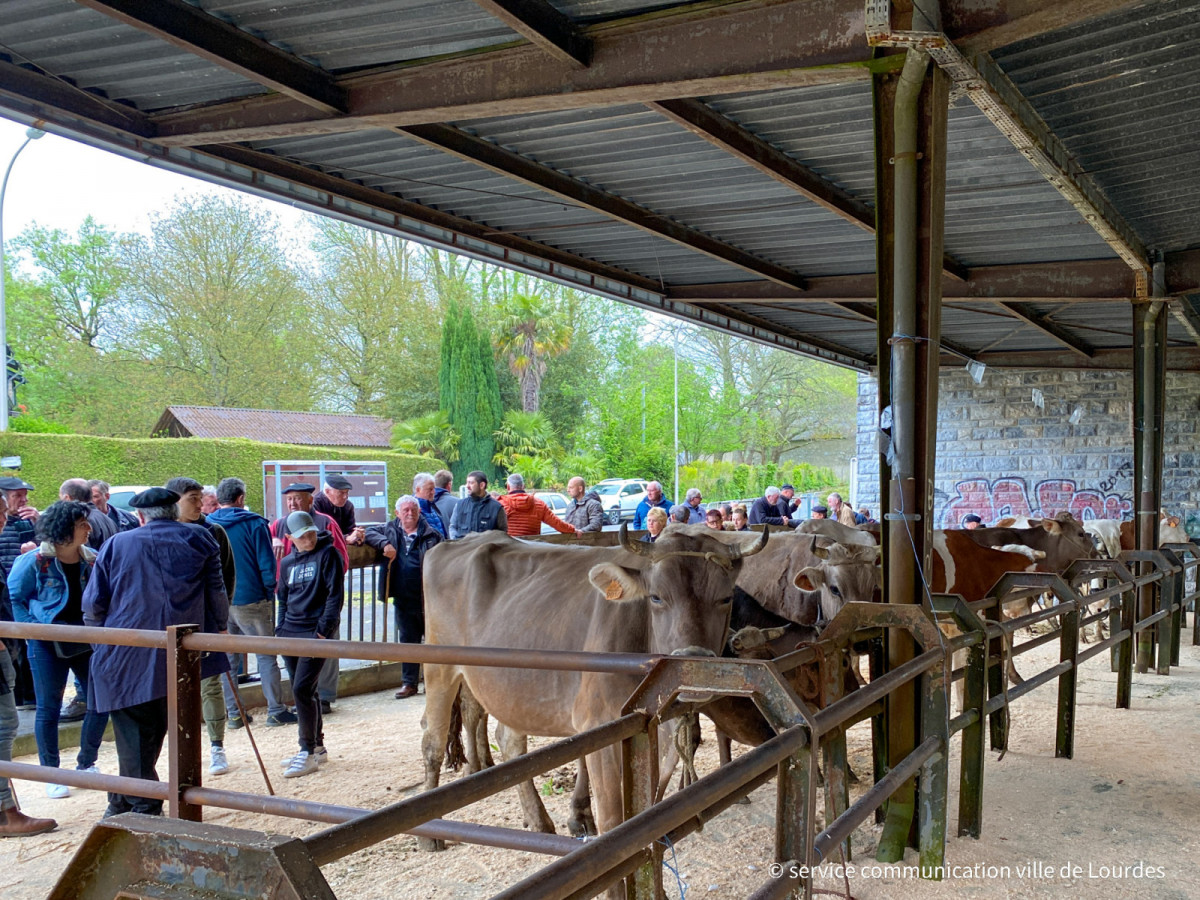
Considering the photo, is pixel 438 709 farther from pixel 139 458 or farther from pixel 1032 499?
pixel 139 458

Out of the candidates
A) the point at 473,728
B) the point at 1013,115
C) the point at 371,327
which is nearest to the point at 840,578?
the point at 473,728

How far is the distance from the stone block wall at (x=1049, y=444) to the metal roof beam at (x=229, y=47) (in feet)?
44.3

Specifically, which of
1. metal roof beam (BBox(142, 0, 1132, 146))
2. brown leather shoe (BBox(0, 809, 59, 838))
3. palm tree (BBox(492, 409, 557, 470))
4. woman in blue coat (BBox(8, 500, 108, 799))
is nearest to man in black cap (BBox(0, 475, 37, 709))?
woman in blue coat (BBox(8, 500, 108, 799))

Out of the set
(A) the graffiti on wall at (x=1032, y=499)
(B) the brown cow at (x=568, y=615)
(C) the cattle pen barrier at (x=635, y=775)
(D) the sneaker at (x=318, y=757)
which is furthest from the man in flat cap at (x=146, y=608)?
(A) the graffiti on wall at (x=1032, y=499)

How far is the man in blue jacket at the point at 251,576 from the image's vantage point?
25.4 feet

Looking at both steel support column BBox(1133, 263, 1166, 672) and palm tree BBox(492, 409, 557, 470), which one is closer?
steel support column BBox(1133, 263, 1166, 672)

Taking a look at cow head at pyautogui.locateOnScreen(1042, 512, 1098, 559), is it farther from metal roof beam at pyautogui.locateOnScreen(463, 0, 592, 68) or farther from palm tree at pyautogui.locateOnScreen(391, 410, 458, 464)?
palm tree at pyautogui.locateOnScreen(391, 410, 458, 464)

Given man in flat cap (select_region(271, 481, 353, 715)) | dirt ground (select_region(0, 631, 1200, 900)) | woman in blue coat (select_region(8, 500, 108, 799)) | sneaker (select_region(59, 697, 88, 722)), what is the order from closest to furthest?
dirt ground (select_region(0, 631, 1200, 900)), woman in blue coat (select_region(8, 500, 108, 799)), sneaker (select_region(59, 697, 88, 722)), man in flat cap (select_region(271, 481, 353, 715))

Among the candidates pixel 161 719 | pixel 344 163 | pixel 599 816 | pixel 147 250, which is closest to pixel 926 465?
pixel 599 816

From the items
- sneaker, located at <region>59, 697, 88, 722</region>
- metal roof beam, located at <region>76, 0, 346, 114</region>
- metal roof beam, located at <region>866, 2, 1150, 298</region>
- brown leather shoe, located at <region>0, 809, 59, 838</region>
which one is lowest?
brown leather shoe, located at <region>0, 809, 59, 838</region>

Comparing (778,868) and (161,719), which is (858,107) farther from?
(161,719)

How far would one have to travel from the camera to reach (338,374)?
45.6 m

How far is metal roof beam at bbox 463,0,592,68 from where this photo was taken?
4820mm

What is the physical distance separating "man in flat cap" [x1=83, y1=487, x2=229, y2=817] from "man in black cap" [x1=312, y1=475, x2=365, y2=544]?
291 centimetres
